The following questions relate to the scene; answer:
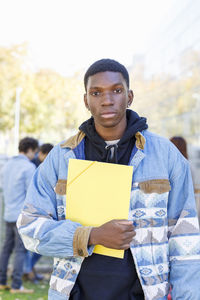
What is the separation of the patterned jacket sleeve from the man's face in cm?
31

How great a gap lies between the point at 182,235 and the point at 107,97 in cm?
70

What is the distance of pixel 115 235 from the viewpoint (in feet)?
6.33

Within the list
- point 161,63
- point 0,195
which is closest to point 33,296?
point 0,195

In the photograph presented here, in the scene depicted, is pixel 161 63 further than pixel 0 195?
Yes

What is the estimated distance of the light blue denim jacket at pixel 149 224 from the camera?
2020mm

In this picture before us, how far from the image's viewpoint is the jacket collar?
7.16 ft

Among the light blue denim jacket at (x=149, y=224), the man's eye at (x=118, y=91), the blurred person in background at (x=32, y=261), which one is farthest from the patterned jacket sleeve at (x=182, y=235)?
the blurred person in background at (x=32, y=261)

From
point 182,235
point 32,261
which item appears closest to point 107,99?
point 182,235

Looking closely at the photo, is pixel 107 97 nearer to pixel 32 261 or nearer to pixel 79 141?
pixel 79 141

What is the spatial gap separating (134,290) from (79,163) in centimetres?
61

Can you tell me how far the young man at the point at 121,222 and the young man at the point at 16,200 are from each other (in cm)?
422

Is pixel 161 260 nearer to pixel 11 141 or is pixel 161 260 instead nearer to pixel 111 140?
pixel 111 140

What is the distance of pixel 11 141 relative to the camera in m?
32.8

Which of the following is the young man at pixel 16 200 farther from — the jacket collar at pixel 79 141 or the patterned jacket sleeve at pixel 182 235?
the patterned jacket sleeve at pixel 182 235
